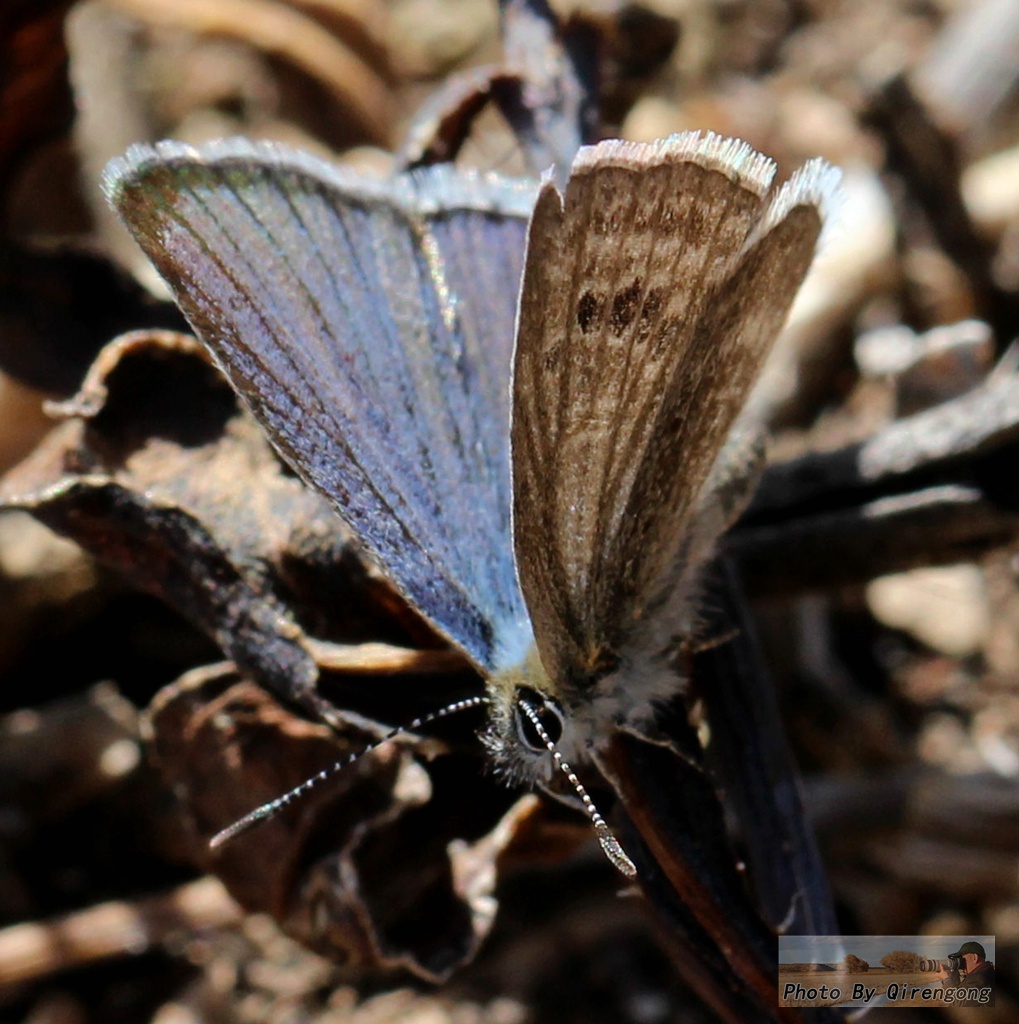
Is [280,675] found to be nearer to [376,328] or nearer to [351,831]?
[351,831]

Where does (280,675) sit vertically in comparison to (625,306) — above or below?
below

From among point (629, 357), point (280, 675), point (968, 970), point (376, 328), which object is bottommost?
point (968, 970)

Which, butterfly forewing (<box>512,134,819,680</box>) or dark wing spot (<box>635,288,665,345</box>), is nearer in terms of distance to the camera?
butterfly forewing (<box>512,134,819,680</box>)

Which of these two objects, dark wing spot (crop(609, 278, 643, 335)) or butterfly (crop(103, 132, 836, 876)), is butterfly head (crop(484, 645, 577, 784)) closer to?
butterfly (crop(103, 132, 836, 876))

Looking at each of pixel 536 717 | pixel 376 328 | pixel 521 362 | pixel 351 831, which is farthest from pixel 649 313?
pixel 351 831

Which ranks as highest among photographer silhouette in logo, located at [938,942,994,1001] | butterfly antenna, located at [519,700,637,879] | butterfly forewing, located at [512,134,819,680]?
butterfly forewing, located at [512,134,819,680]

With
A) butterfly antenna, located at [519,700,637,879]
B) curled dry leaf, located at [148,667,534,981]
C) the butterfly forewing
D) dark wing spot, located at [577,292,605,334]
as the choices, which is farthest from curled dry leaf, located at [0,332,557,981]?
dark wing spot, located at [577,292,605,334]

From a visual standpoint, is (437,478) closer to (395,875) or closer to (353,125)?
(395,875)
